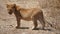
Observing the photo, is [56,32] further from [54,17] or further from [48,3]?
[48,3]

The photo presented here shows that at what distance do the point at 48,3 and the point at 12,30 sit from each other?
1.82 metres

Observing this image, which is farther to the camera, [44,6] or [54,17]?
[44,6]

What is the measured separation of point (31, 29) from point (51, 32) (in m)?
0.37

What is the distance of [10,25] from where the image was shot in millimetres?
4047

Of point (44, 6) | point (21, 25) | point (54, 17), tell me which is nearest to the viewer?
point (21, 25)

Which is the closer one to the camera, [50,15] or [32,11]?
[32,11]

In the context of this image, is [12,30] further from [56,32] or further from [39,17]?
[56,32]

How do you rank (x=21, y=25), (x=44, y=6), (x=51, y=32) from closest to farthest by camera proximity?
(x=51, y=32)
(x=21, y=25)
(x=44, y=6)

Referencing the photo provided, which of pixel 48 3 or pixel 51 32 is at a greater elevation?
pixel 48 3

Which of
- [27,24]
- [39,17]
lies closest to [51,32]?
[39,17]

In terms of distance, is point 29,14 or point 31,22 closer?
point 29,14

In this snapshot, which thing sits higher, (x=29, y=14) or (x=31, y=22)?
(x=29, y=14)

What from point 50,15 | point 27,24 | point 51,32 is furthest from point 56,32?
point 50,15

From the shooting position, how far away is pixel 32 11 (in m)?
3.74
